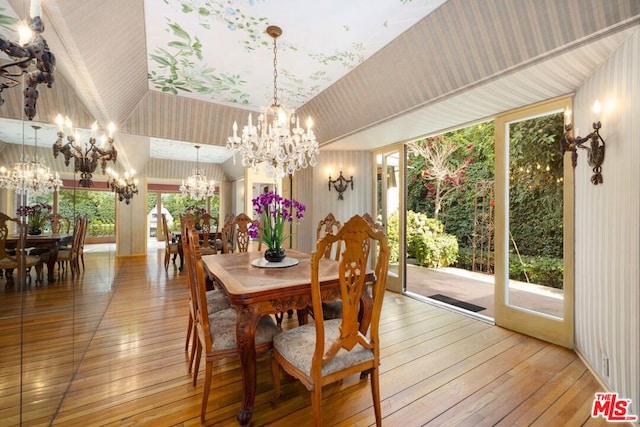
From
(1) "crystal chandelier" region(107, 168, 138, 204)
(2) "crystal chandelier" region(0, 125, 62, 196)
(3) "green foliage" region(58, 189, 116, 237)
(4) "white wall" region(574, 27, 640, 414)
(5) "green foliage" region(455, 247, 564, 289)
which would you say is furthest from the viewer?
(1) "crystal chandelier" region(107, 168, 138, 204)

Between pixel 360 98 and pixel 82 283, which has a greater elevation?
pixel 360 98

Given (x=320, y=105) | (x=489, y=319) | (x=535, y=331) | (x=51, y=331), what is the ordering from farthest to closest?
(x=320, y=105)
(x=489, y=319)
(x=535, y=331)
(x=51, y=331)

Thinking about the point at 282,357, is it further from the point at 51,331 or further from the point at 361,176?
the point at 361,176

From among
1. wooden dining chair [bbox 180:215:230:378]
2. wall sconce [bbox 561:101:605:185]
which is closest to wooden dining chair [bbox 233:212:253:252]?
wooden dining chair [bbox 180:215:230:378]

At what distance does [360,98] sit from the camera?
3.34m

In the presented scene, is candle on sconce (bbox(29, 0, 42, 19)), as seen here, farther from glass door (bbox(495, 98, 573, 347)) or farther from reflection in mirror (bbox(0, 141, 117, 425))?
glass door (bbox(495, 98, 573, 347))

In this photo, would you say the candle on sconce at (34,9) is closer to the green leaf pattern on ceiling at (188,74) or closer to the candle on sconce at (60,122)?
the candle on sconce at (60,122)

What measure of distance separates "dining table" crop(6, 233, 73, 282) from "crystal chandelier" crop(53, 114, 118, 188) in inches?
24.1

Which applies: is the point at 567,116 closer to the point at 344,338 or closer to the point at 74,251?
the point at 344,338

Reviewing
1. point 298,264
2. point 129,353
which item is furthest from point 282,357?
point 129,353

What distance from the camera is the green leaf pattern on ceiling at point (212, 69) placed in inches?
90.4

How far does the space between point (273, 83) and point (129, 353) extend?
3.39 metres

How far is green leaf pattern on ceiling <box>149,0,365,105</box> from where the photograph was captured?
2.29 meters

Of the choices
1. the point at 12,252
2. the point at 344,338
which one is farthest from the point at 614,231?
the point at 12,252
